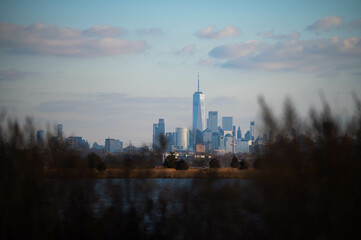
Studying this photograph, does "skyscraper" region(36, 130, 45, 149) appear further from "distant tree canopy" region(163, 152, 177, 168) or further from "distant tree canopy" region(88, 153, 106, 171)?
"distant tree canopy" region(163, 152, 177, 168)

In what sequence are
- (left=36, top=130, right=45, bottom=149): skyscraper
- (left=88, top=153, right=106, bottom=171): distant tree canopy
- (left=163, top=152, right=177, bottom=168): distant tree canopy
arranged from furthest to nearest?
(left=163, top=152, right=177, bottom=168): distant tree canopy, (left=88, top=153, right=106, bottom=171): distant tree canopy, (left=36, top=130, right=45, bottom=149): skyscraper

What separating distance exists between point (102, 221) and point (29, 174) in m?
2.50

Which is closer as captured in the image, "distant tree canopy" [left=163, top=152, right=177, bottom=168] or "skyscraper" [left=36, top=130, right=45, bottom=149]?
"skyscraper" [left=36, top=130, right=45, bottom=149]

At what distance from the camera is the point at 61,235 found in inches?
583

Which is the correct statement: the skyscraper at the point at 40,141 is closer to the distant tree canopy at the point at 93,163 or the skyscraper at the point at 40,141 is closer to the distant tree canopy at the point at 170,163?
the distant tree canopy at the point at 93,163

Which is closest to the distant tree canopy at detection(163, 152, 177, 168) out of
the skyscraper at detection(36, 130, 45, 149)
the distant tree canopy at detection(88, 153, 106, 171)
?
the distant tree canopy at detection(88, 153, 106, 171)

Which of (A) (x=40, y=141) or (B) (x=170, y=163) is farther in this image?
(B) (x=170, y=163)

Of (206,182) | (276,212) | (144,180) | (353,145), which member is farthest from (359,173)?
(144,180)

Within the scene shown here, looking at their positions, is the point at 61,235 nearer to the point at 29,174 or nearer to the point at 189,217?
the point at 29,174

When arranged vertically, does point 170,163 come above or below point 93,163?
below

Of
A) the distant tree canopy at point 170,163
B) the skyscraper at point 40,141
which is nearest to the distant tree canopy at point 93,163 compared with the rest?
the skyscraper at point 40,141

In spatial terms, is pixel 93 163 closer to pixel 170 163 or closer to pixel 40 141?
pixel 40 141

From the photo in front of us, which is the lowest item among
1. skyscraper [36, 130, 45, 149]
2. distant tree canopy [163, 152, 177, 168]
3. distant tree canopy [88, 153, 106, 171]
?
distant tree canopy [163, 152, 177, 168]

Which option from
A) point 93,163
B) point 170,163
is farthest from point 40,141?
point 170,163
